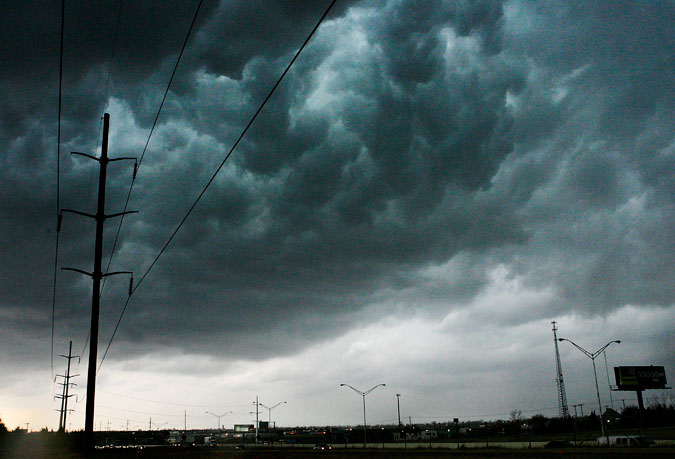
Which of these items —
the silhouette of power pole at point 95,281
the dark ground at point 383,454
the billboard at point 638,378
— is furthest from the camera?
the billboard at point 638,378

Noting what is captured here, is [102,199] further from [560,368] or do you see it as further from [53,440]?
[560,368]

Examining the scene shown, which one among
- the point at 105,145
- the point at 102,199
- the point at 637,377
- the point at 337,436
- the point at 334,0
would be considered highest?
the point at 105,145

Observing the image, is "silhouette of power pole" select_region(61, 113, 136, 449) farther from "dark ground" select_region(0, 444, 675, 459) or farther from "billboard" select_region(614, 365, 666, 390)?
"billboard" select_region(614, 365, 666, 390)

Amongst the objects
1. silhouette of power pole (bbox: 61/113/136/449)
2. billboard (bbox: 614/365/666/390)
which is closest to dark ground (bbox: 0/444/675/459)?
silhouette of power pole (bbox: 61/113/136/449)

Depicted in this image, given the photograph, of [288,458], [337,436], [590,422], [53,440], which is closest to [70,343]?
[53,440]

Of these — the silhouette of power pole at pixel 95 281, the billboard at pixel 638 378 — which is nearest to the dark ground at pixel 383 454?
the silhouette of power pole at pixel 95 281

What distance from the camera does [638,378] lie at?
378ft

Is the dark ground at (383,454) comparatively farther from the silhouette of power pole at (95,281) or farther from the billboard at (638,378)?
the billboard at (638,378)

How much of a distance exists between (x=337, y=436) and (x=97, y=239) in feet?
491

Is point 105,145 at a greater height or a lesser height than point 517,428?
greater

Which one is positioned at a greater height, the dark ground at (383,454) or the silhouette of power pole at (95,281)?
the silhouette of power pole at (95,281)

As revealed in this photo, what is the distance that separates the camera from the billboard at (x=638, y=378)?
11438 cm

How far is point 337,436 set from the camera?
168 meters

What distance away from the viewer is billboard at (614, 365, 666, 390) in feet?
375
